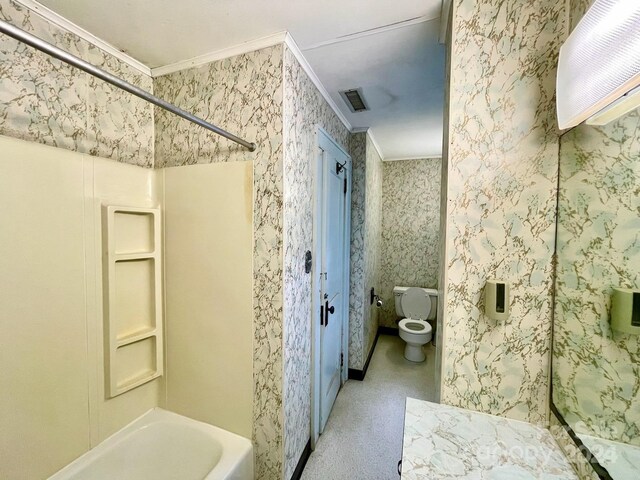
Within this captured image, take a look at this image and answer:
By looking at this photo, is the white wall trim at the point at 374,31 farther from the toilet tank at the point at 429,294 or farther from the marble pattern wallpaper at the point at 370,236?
the toilet tank at the point at 429,294

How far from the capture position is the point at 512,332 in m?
0.92

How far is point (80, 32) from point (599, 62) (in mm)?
2009

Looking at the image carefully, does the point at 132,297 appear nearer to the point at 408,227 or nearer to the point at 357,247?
the point at 357,247

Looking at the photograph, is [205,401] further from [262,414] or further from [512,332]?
[512,332]

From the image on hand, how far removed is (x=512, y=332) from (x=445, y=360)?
27 cm

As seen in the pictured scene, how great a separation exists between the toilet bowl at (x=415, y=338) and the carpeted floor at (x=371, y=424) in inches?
3.3

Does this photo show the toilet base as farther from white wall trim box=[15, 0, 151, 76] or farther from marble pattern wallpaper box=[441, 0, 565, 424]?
white wall trim box=[15, 0, 151, 76]

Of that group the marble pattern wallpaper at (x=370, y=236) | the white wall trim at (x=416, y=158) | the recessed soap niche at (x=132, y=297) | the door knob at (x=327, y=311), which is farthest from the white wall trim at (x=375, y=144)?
the recessed soap niche at (x=132, y=297)

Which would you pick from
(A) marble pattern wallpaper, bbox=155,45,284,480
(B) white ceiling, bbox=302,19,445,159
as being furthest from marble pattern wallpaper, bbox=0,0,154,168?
(B) white ceiling, bbox=302,19,445,159

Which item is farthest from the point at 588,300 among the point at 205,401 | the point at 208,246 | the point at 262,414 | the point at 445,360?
the point at 205,401

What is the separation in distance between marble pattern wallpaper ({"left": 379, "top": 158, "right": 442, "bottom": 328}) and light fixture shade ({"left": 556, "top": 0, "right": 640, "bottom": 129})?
2.80 metres

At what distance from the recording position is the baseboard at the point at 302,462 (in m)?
1.45

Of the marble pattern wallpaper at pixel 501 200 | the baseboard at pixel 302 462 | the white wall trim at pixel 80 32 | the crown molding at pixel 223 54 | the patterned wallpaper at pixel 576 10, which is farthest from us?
the baseboard at pixel 302 462

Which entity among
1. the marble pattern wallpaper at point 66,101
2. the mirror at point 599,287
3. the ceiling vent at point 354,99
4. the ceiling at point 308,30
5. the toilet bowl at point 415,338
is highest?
the ceiling vent at point 354,99
